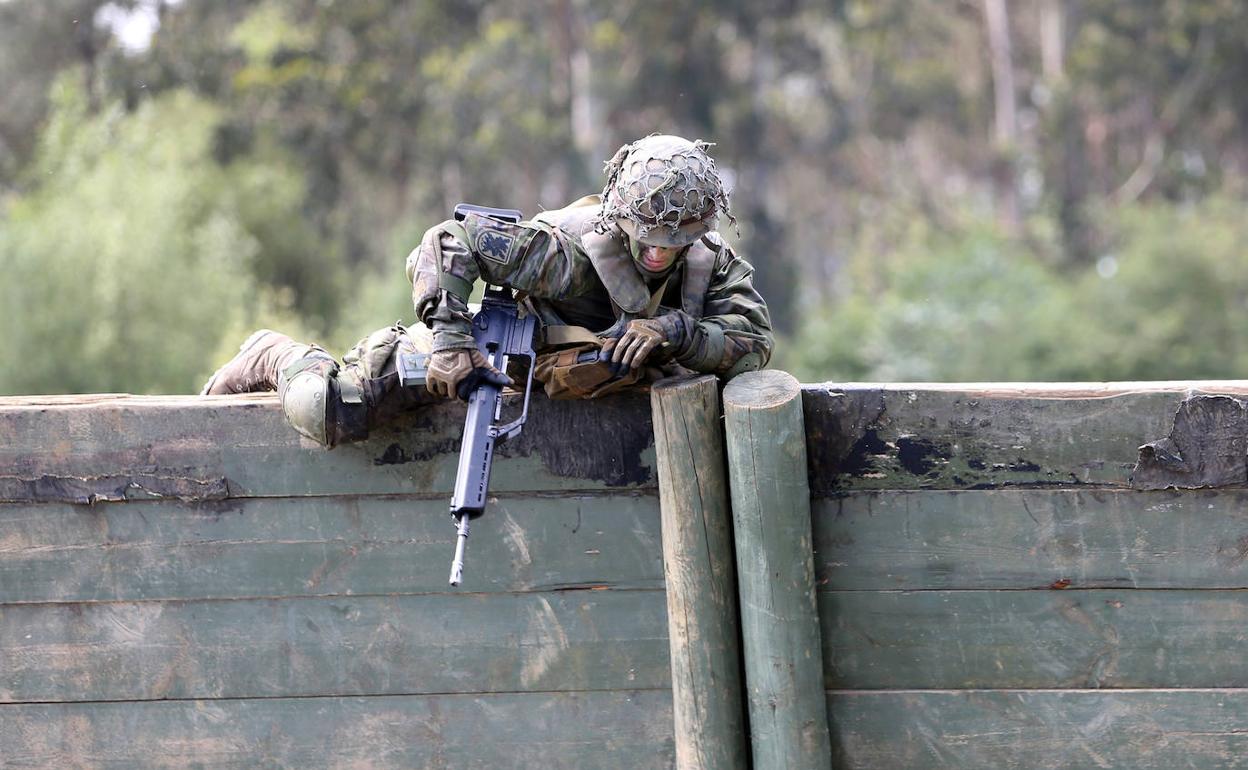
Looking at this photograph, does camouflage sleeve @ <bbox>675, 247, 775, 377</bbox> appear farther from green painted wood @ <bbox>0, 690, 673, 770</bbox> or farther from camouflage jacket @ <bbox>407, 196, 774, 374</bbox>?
green painted wood @ <bbox>0, 690, 673, 770</bbox>

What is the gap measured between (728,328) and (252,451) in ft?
4.54

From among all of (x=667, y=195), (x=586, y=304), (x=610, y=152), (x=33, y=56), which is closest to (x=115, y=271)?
(x=33, y=56)

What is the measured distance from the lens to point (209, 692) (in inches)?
156

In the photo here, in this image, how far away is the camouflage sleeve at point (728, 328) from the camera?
4121 mm

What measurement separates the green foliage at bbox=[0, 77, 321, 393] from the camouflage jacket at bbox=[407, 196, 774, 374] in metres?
18.2

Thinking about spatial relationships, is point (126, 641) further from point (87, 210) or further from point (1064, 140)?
point (1064, 140)

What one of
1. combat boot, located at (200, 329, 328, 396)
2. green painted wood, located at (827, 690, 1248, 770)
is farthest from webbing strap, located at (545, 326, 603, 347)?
green painted wood, located at (827, 690, 1248, 770)

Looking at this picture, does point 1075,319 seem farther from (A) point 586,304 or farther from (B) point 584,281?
(B) point 584,281

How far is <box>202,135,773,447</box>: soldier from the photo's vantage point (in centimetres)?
387

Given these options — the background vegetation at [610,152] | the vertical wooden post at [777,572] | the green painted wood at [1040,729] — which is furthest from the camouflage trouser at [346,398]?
the background vegetation at [610,152]

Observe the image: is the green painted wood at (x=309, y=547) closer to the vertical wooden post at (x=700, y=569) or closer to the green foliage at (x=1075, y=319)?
the vertical wooden post at (x=700, y=569)

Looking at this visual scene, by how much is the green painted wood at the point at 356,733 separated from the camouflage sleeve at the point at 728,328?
0.95 m

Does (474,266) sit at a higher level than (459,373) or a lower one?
higher

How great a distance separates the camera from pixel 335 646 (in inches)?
155
